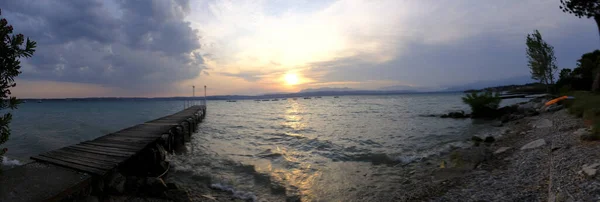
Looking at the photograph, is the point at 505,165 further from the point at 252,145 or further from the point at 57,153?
the point at 57,153

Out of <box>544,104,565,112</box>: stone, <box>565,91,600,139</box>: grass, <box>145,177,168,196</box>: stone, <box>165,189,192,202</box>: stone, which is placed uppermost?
<box>565,91,600,139</box>: grass

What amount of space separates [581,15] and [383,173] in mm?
21302

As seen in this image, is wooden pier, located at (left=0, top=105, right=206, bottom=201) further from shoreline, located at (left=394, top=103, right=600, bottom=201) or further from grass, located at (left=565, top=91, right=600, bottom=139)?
grass, located at (left=565, top=91, right=600, bottom=139)

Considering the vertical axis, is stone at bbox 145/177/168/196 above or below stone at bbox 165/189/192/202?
above

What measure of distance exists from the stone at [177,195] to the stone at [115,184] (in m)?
1.03

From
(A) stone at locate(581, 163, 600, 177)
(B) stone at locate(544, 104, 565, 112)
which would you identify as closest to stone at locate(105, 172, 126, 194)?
(A) stone at locate(581, 163, 600, 177)

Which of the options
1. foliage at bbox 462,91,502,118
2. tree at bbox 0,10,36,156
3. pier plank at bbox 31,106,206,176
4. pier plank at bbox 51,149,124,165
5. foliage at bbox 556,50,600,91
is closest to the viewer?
tree at bbox 0,10,36,156

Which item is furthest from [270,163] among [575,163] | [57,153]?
[575,163]

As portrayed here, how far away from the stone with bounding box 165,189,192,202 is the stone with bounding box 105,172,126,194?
3.37ft

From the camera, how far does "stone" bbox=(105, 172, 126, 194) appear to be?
5.77m

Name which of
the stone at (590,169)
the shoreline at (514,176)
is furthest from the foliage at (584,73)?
the stone at (590,169)

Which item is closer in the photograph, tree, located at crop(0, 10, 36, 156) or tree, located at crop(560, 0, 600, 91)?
tree, located at crop(0, 10, 36, 156)

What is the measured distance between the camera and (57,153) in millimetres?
7082

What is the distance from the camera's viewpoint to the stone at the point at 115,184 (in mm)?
5770
